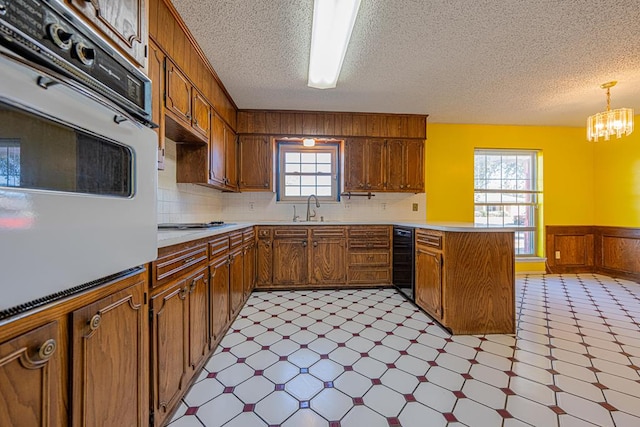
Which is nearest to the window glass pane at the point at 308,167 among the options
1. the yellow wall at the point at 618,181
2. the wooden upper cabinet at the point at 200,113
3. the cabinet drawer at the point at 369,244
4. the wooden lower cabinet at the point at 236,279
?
the cabinet drawer at the point at 369,244

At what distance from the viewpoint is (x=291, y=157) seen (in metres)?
4.06

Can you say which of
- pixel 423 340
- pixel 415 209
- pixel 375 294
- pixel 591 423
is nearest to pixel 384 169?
pixel 415 209

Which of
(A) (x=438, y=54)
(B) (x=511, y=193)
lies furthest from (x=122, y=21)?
(B) (x=511, y=193)

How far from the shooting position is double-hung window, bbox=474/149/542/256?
174 inches

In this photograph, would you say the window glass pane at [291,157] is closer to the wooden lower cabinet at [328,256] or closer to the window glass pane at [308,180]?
the window glass pane at [308,180]

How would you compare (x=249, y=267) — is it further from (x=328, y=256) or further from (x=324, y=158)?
(x=324, y=158)

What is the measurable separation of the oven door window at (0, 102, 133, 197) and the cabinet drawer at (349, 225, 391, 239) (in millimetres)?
2842

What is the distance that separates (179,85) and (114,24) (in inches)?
45.7

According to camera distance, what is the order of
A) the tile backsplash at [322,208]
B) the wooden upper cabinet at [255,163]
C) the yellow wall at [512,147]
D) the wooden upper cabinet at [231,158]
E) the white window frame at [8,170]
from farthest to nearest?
1. the yellow wall at [512,147]
2. the tile backsplash at [322,208]
3. the wooden upper cabinet at [255,163]
4. the wooden upper cabinet at [231,158]
5. the white window frame at [8,170]

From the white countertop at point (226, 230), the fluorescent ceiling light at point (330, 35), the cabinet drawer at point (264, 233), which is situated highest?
the fluorescent ceiling light at point (330, 35)

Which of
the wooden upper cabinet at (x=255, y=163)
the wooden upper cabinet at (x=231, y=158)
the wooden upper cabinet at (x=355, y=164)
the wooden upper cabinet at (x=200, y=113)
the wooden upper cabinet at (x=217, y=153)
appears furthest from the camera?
the wooden upper cabinet at (x=355, y=164)

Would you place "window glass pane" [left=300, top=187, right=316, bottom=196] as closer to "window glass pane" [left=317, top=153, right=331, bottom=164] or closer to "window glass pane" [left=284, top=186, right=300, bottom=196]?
"window glass pane" [left=284, top=186, right=300, bottom=196]

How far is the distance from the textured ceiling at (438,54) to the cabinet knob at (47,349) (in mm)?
2002

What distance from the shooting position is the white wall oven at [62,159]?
0.52 meters
